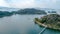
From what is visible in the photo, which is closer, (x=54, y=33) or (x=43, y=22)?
(x=54, y=33)

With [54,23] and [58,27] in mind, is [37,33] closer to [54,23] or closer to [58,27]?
[58,27]

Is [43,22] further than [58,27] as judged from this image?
Yes

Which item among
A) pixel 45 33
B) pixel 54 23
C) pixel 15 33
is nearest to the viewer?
pixel 15 33

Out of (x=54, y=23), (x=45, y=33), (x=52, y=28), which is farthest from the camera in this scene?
(x=54, y=23)

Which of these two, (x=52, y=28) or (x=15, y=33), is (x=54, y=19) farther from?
(x=15, y=33)

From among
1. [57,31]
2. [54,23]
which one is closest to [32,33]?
[57,31]

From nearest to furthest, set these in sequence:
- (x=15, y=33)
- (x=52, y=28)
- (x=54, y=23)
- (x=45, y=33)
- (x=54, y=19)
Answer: (x=15, y=33) → (x=45, y=33) → (x=52, y=28) → (x=54, y=23) → (x=54, y=19)

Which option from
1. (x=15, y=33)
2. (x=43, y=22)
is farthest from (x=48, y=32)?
(x=43, y=22)
